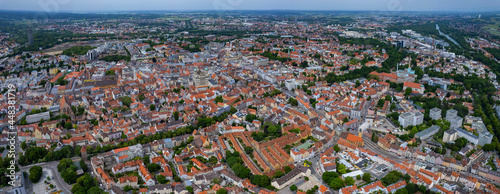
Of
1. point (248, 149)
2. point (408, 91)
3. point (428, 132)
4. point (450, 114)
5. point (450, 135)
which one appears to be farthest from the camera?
point (408, 91)

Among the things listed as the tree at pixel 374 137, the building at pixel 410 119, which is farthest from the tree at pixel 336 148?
the building at pixel 410 119

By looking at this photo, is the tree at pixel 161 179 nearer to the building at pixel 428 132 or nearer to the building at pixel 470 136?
the building at pixel 428 132

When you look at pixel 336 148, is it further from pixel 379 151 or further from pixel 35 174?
pixel 35 174

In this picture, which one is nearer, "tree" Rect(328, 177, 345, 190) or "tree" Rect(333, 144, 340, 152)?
"tree" Rect(328, 177, 345, 190)

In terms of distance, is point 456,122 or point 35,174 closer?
point 35,174

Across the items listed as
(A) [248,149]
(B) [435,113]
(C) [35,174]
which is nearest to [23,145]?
(C) [35,174]

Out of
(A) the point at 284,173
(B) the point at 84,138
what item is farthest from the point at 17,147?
(A) the point at 284,173

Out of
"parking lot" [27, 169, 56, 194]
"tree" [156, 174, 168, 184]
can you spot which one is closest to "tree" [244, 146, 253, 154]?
"tree" [156, 174, 168, 184]

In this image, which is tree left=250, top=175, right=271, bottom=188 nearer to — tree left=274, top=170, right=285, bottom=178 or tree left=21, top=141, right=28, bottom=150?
tree left=274, top=170, right=285, bottom=178
